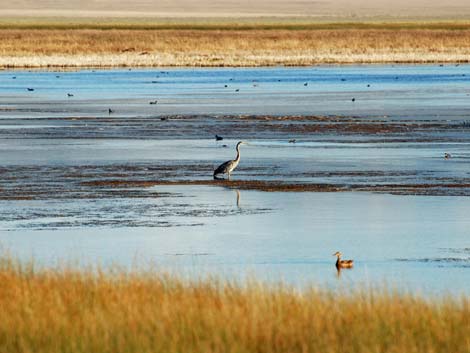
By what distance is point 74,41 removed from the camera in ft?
296

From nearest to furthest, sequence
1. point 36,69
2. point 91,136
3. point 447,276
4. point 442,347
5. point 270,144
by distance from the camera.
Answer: point 442,347
point 447,276
point 270,144
point 91,136
point 36,69

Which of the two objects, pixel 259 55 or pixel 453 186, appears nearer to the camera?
pixel 453 186

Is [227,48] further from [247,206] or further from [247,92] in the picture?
[247,206]

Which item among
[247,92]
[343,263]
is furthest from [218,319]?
[247,92]

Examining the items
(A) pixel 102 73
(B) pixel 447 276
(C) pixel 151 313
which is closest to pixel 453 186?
(B) pixel 447 276

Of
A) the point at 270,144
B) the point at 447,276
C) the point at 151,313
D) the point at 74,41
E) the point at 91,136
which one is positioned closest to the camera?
the point at 151,313

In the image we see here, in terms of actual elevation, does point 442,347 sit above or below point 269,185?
below

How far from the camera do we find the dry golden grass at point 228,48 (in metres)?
74.8

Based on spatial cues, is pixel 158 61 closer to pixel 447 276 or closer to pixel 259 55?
pixel 259 55

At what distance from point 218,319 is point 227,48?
250ft

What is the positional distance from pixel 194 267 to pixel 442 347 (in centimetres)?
514

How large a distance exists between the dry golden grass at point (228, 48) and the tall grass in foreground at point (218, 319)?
204 feet

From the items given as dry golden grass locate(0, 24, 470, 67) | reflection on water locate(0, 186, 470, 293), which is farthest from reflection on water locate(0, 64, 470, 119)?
reflection on water locate(0, 186, 470, 293)

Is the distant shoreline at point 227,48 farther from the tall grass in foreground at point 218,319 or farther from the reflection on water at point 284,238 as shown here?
the tall grass in foreground at point 218,319
